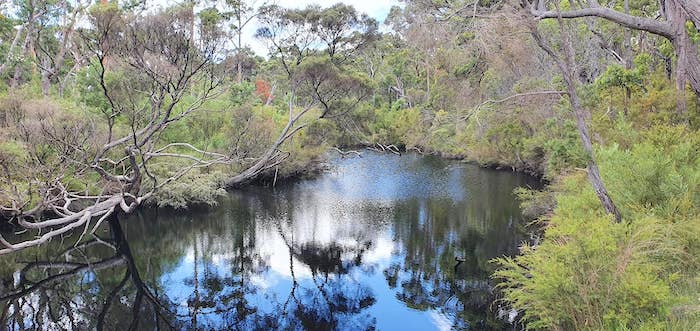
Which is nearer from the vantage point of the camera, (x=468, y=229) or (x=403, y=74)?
(x=468, y=229)

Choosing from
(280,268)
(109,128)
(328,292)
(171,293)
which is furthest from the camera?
(109,128)

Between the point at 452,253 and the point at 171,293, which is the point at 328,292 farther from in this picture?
the point at 452,253

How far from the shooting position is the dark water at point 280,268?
8.57 metres

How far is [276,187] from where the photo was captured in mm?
21375

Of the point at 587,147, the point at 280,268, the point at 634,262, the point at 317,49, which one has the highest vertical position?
the point at 317,49

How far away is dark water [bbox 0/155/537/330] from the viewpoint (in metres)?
8.57

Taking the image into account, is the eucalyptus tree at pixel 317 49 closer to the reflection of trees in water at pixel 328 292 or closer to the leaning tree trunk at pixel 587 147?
the reflection of trees in water at pixel 328 292

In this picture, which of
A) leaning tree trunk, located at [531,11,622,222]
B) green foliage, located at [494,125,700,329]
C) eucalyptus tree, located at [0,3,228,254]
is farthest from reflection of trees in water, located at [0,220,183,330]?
leaning tree trunk, located at [531,11,622,222]

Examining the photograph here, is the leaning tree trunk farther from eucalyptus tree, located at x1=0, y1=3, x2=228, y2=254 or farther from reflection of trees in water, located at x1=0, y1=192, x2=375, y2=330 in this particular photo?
eucalyptus tree, located at x1=0, y1=3, x2=228, y2=254

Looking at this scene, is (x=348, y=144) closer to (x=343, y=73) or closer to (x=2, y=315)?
(x=343, y=73)

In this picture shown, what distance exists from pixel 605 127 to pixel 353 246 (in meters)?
7.05

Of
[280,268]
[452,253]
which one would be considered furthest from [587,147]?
[280,268]

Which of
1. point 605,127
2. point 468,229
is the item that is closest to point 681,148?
point 605,127

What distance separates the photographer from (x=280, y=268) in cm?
1131
